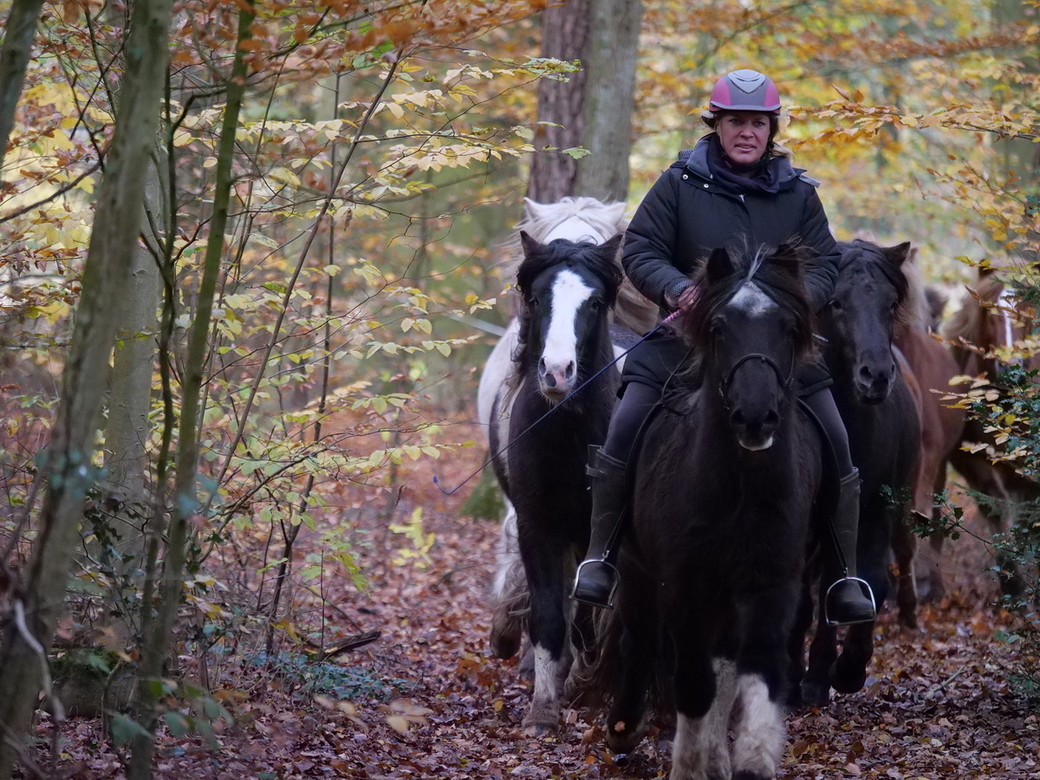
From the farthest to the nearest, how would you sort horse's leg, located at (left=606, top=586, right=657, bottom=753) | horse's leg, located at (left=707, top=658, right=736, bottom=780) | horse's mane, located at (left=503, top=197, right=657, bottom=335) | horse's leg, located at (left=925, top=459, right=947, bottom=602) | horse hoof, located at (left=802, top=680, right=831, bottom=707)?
horse's leg, located at (left=925, top=459, right=947, bottom=602) → horse's mane, located at (left=503, top=197, right=657, bottom=335) → horse hoof, located at (left=802, top=680, right=831, bottom=707) → horse's leg, located at (left=606, top=586, right=657, bottom=753) → horse's leg, located at (left=707, top=658, right=736, bottom=780)

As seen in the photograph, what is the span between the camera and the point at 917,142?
20906 mm

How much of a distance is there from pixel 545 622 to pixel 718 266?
2.81 meters

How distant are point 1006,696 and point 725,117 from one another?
3.84 metres

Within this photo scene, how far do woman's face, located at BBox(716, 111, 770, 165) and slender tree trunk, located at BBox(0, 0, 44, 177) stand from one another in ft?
11.1

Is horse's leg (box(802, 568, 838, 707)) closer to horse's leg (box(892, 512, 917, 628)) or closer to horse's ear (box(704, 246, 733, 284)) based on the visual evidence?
horse's leg (box(892, 512, 917, 628))

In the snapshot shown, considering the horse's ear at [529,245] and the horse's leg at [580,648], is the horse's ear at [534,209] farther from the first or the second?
the horse's leg at [580,648]

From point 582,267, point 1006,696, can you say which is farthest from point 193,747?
point 1006,696

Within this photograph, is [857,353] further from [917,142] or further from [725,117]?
[917,142]

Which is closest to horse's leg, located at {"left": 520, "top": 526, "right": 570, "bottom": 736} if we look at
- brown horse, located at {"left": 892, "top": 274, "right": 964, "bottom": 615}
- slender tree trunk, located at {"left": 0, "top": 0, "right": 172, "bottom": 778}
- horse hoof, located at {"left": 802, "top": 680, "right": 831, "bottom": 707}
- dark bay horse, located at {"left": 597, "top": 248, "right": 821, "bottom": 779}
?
dark bay horse, located at {"left": 597, "top": 248, "right": 821, "bottom": 779}

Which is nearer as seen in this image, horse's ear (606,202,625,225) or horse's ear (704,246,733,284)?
horse's ear (704,246,733,284)

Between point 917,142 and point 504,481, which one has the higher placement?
point 917,142

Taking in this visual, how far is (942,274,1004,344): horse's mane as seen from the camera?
388 inches

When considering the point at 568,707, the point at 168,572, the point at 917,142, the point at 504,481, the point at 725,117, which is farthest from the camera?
the point at 917,142

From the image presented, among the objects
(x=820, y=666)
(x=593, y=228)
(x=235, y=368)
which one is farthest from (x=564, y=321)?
(x=820, y=666)
